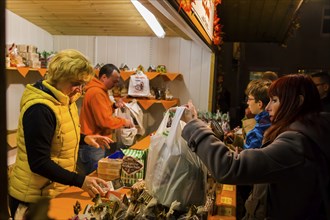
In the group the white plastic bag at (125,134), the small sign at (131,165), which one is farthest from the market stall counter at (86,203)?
the white plastic bag at (125,134)

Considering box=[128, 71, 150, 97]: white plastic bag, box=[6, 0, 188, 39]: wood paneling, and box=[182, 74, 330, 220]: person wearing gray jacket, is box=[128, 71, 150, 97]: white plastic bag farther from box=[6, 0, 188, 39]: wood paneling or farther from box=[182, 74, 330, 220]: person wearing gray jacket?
box=[182, 74, 330, 220]: person wearing gray jacket

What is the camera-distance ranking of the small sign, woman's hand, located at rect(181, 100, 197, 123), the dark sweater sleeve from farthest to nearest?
the small sign < the dark sweater sleeve < woman's hand, located at rect(181, 100, 197, 123)

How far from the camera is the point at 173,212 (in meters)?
1.28

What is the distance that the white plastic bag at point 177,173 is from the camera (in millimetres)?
1382

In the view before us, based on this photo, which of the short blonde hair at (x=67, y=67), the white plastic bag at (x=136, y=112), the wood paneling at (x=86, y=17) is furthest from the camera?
the white plastic bag at (x=136, y=112)

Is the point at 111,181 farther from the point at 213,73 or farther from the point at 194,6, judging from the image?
the point at 213,73

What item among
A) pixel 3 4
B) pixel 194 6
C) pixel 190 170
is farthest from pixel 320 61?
pixel 3 4

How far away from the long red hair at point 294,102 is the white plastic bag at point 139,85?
11.6 feet

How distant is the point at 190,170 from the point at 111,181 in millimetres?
720

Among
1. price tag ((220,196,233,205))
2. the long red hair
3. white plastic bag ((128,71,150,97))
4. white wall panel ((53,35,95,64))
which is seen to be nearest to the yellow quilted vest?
price tag ((220,196,233,205))

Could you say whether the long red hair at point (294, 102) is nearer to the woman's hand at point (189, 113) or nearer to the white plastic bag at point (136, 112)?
the woman's hand at point (189, 113)

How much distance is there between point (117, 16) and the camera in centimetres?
455

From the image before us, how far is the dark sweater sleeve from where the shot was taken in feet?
5.28

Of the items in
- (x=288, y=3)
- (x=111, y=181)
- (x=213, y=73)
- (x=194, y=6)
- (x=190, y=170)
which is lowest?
(x=111, y=181)
